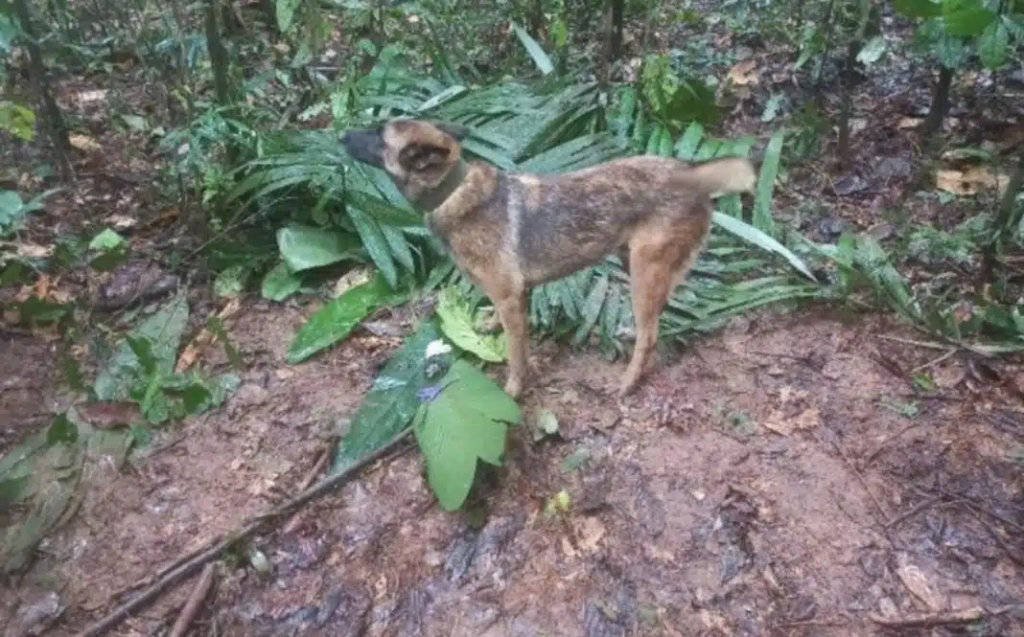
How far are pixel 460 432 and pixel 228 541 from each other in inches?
46.7

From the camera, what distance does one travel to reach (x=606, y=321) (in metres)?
4.77

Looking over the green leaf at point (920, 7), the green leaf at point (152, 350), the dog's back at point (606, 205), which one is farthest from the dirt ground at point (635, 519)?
the green leaf at point (920, 7)

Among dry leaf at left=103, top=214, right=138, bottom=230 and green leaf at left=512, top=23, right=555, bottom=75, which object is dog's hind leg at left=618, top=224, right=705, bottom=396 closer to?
green leaf at left=512, top=23, right=555, bottom=75

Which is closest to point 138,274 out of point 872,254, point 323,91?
point 323,91

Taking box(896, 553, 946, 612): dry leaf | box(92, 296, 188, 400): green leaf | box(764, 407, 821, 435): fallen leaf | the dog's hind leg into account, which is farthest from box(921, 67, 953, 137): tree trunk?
box(92, 296, 188, 400): green leaf

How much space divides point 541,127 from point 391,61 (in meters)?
1.58

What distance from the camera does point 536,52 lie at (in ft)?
21.9

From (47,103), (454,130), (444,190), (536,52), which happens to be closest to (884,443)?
(444,190)

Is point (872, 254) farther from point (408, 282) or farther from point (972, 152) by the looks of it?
point (408, 282)

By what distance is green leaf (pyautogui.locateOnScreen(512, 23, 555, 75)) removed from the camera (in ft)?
21.5

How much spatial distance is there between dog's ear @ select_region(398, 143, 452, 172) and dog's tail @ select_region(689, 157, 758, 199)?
1.24 meters

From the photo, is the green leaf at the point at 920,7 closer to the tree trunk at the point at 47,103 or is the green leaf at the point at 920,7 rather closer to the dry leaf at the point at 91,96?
the tree trunk at the point at 47,103

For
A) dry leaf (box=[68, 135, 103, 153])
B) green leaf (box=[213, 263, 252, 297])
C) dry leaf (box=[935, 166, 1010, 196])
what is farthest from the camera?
dry leaf (box=[68, 135, 103, 153])

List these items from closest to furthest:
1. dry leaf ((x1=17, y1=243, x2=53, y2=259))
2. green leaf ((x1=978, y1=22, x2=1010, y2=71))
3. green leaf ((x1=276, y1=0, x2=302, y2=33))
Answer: green leaf ((x1=978, y1=22, x2=1010, y2=71)) < dry leaf ((x1=17, y1=243, x2=53, y2=259)) < green leaf ((x1=276, y1=0, x2=302, y2=33))
